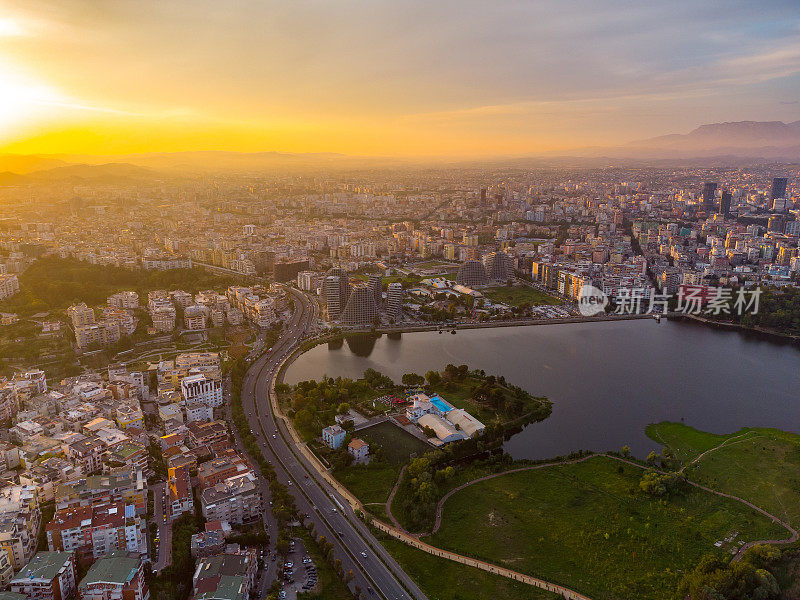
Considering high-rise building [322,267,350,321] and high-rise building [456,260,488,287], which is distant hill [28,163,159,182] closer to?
high-rise building [322,267,350,321]

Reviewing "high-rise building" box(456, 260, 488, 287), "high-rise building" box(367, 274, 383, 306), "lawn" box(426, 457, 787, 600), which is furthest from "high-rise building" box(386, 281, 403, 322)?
"lawn" box(426, 457, 787, 600)

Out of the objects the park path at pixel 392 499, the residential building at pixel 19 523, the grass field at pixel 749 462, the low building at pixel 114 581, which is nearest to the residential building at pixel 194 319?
the residential building at pixel 19 523

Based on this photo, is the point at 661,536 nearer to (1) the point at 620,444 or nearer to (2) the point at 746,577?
(2) the point at 746,577

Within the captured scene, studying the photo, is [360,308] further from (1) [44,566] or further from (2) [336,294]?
(1) [44,566]

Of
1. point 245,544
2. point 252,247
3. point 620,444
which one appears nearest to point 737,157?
point 252,247

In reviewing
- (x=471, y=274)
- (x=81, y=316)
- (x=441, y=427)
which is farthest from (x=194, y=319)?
(x=471, y=274)

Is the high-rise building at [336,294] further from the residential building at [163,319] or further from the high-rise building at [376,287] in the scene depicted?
the residential building at [163,319]
